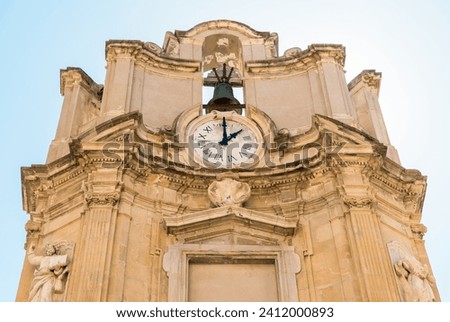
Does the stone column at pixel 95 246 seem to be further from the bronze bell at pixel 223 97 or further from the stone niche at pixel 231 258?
the bronze bell at pixel 223 97

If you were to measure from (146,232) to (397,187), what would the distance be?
5383 millimetres

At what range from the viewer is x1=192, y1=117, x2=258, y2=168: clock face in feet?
53.4

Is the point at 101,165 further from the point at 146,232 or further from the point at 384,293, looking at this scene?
the point at 384,293

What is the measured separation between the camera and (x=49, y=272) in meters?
13.2

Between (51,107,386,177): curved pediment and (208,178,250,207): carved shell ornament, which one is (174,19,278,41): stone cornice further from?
(208,178,250,207): carved shell ornament

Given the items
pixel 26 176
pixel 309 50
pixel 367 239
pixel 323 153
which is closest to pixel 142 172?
pixel 26 176

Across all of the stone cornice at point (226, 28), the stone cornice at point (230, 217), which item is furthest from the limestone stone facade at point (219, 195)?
the stone cornice at point (226, 28)

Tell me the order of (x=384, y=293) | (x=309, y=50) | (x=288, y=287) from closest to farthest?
1. (x=384, y=293)
2. (x=288, y=287)
3. (x=309, y=50)

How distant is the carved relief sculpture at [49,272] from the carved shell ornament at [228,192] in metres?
3.06

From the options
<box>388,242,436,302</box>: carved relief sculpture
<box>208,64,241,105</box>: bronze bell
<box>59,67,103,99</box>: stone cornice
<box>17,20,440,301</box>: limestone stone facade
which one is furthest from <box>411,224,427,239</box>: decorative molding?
<box>59,67,103,99</box>: stone cornice

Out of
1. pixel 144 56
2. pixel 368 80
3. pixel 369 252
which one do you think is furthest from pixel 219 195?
pixel 368 80

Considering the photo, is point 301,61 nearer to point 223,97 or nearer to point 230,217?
point 223,97

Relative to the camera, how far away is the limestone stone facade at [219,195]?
43.7 ft

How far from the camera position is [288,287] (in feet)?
44.3
